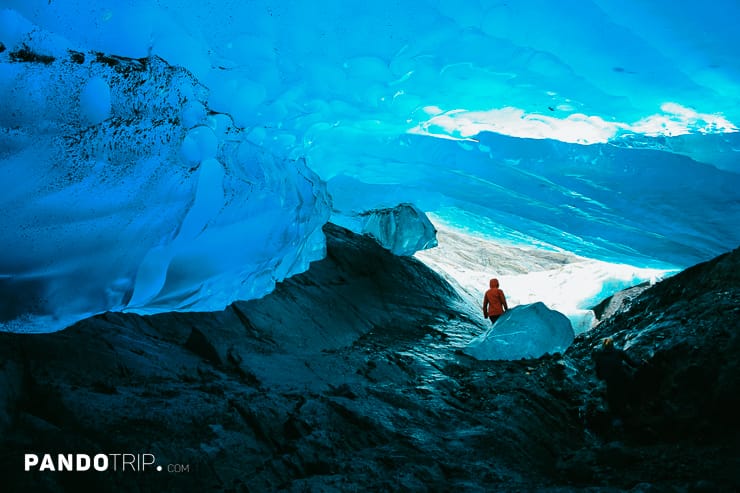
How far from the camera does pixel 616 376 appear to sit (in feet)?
14.5

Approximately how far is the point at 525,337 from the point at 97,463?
545cm

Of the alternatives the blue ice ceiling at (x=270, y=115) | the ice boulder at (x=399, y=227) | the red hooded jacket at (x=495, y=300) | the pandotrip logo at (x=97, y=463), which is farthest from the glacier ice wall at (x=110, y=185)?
the red hooded jacket at (x=495, y=300)

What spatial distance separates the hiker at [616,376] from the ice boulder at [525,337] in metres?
2.05

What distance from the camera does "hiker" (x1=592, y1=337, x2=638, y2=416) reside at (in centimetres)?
441

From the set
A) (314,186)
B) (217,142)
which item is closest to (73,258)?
(217,142)

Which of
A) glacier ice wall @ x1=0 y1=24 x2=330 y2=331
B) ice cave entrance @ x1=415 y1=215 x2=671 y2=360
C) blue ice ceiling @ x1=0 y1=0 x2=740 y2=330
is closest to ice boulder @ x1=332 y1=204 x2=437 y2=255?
ice cave entrance @ x1=415 y1=215 x2=671 y2=360

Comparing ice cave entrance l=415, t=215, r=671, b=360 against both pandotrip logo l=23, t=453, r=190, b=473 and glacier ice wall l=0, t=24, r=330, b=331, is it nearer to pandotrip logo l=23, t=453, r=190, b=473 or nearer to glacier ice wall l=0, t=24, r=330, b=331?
glacier ice wall l=0, t=24, r=330, b=331

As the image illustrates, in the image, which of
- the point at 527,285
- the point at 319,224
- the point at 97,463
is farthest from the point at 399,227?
the point at 97,463

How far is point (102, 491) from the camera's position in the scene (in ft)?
7.68

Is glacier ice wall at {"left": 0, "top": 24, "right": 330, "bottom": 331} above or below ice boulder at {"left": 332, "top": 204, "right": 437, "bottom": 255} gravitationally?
below

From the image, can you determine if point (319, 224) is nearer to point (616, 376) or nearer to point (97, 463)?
point (616, 376)

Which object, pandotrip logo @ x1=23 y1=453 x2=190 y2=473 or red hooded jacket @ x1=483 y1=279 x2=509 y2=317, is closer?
pandotrip logo @ x1=23 y1=453 x2=190 y2=473

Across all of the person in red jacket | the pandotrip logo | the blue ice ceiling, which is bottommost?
the pandotrip logo

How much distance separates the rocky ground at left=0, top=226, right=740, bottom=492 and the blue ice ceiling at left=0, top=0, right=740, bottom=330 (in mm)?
651
